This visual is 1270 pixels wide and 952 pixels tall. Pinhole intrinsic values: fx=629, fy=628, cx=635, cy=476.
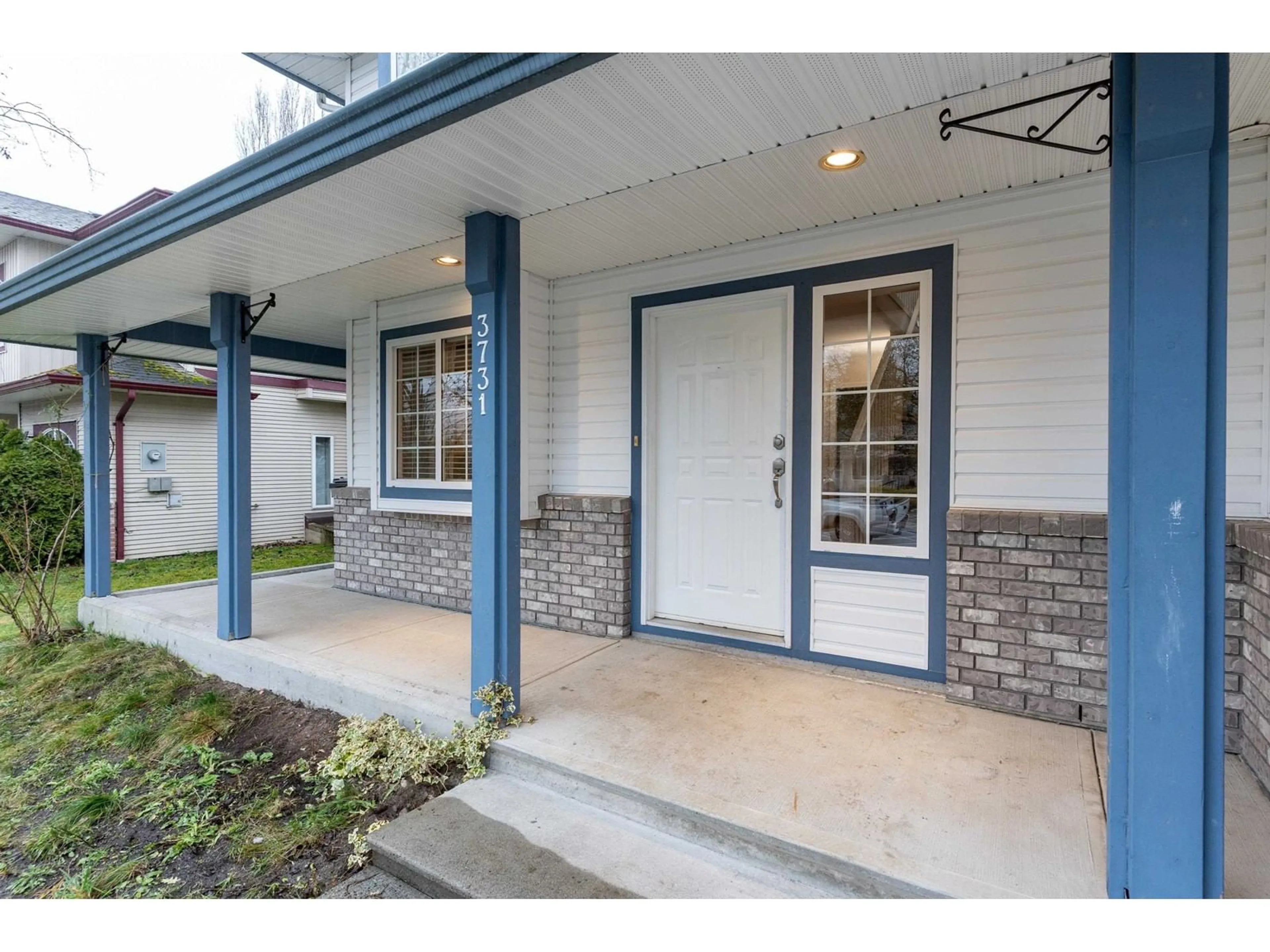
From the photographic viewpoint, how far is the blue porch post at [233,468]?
419 centimetres

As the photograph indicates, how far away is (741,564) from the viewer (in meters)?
3.86

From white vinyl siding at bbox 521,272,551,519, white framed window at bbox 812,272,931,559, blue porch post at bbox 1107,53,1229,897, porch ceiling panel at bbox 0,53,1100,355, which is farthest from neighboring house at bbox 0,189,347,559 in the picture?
blue porch post at bbox 1107,53,1229,897

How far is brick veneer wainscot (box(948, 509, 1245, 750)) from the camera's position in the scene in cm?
274

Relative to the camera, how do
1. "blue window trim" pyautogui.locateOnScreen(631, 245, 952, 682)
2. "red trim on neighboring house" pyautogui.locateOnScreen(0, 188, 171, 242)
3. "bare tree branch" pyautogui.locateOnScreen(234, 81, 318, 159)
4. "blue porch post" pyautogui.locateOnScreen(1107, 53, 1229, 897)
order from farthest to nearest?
"bare tree branch" pyautogui.locateOnScreen(234, 81, 318, 159) → "red trim on neighboring house" pyautogui.locateOnScreen(0, 188, 171, 242) → "blue window trim" pyautogui.locateOnScreen(631, 245, 952, 682) → "blue porch post" pyautogui.locateOnScreen(1107, 53, 1229, 897)

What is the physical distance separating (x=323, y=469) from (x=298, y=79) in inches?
257

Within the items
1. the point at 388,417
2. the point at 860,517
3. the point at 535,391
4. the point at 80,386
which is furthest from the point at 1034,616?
the point at 80,386

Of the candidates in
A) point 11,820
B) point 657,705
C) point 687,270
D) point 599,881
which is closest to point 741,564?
point 657,705

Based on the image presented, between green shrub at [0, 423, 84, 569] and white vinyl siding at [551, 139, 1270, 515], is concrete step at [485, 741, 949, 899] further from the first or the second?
green shrub at [0, 423, 84, 569]

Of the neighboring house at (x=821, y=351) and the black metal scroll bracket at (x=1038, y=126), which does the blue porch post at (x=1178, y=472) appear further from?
the black metal scroll bracket at (x=1038, y=126)

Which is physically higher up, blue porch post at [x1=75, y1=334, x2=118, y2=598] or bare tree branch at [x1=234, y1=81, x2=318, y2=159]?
bare tree branch at [x1=234, y1=81, x2=318, y2=159]

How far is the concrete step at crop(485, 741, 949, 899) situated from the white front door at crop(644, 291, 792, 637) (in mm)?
1690

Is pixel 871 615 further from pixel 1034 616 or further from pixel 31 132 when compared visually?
pixel 31 132

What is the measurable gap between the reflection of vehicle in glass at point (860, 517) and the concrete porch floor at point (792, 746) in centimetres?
75

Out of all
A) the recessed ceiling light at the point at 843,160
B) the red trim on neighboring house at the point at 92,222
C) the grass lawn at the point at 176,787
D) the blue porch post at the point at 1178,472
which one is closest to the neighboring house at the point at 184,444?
the red trim on neighboring house at the point at 92,222
